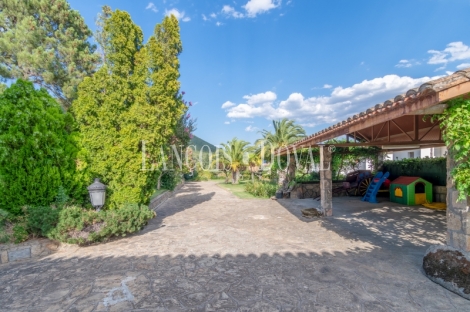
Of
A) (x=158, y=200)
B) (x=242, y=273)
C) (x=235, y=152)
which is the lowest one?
(x=242, y=273)

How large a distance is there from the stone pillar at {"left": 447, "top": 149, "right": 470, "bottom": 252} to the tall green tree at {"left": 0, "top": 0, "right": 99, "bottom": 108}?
14.8 metres

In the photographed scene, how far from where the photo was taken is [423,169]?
1148 cm

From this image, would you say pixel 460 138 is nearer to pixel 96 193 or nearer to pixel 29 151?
pixel 96 193

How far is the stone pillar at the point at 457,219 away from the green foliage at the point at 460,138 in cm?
18

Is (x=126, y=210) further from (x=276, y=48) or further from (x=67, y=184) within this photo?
(x=276, y=48)

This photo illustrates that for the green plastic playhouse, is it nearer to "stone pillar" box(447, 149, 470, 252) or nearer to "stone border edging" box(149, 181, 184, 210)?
"stone pillar" box(447, 149, 470, 252)

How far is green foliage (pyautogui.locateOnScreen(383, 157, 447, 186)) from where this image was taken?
1043 cm

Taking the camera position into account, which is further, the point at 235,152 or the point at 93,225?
the point at 235,152

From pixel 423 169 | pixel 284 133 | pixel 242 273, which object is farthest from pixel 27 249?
pixel 284 133

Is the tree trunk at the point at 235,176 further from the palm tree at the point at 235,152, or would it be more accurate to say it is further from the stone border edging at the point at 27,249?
the stone border edging at the point at 27,249

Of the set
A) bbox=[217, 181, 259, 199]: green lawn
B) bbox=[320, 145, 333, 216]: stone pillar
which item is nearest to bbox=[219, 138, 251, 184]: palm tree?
bbox=[217, 181, 259, 199]: green lawn

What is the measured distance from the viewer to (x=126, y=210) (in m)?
6.20

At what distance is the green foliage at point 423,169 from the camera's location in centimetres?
1043

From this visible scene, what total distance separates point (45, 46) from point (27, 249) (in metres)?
11.8
